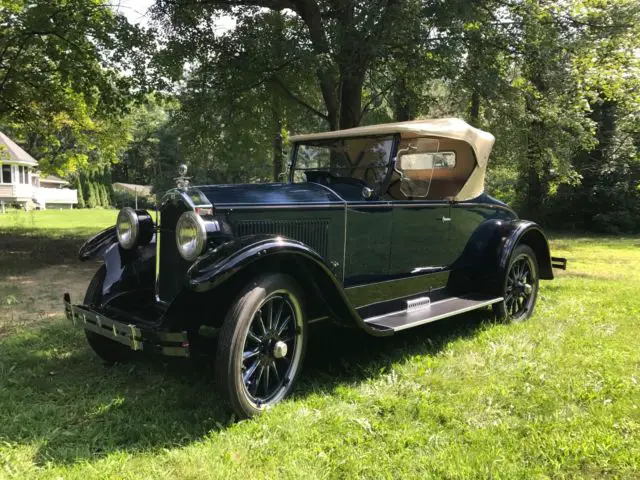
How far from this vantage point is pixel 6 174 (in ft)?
109

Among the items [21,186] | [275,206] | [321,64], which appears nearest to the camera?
[275,206]

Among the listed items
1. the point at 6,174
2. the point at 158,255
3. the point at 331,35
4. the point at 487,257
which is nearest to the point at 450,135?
the point at 487,257

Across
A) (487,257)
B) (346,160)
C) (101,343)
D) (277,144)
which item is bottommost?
(101,343)

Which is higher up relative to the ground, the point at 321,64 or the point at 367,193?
the point at 321,64

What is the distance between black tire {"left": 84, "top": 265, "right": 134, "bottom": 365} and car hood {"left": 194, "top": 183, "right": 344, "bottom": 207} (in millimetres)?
1177

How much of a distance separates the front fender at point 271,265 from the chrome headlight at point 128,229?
3.63 feet

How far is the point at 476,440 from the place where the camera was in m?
2.82

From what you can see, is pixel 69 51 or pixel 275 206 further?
pixel 69 51

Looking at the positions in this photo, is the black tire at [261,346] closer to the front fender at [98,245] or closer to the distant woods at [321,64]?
the front fender at [98,245]

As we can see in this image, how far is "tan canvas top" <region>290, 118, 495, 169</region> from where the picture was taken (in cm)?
446

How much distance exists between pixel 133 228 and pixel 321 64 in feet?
17.0

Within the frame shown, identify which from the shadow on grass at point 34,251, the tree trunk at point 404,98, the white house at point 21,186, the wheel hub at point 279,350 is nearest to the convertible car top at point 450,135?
the wheel hub at point 279,350

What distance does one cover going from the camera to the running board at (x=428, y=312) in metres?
3.85

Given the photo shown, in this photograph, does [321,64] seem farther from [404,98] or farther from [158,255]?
[158,255]
